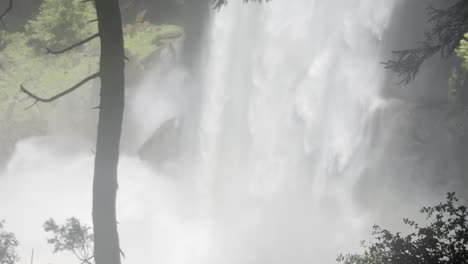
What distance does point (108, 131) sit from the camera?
4105 mm

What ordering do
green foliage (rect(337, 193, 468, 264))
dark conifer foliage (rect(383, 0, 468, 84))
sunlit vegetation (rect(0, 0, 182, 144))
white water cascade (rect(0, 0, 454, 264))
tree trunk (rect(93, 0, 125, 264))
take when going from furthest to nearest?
sunlit vegetation (rect(0, 0, 182, 144)) < white water cascade (rect(0, 0, 454, 264)) < dark conifer foliage (rect(383, 0, 468, 84)) < tree trunk (rect(93, 0, 125, 264)) < green foliage (rect(337, 193, 468, 264))

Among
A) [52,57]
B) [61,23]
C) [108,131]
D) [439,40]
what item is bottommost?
[108,131]

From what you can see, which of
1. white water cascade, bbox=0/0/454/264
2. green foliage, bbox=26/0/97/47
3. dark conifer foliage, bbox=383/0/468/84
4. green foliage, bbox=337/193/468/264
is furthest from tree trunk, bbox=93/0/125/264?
green foliage, bbox=26/0/97/47

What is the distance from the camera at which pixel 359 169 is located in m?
18.3

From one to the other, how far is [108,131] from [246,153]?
60.6 ft

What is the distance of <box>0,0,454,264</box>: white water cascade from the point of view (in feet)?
61.0

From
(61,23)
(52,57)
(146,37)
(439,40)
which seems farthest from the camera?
(52,57)

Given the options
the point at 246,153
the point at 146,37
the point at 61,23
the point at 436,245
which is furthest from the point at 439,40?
the point at 61,23

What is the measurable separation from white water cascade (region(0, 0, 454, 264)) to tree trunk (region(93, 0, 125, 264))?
44.8ft

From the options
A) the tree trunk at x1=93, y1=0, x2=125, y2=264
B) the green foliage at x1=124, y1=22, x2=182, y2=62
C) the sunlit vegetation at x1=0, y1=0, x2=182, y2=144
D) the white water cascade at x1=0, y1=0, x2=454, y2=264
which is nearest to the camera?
the tree trunk at x1=93, y1=0, x2=125, y2=264

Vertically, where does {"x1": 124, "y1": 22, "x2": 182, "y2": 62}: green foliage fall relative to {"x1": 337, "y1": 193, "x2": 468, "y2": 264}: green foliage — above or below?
above

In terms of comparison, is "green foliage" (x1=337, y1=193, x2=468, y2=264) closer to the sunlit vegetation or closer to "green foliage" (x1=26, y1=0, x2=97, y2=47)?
the sunlit vegetation

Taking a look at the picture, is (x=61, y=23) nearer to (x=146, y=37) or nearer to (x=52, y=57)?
(x=52, y=57)

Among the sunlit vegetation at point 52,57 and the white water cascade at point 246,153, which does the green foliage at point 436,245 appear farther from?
the sunlit vegetation at point 52,57
